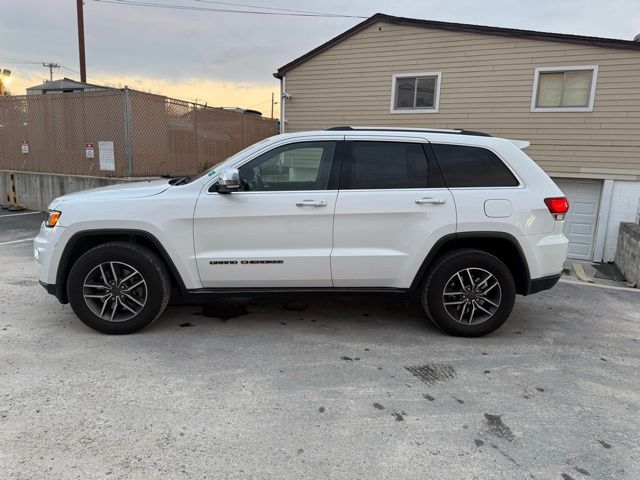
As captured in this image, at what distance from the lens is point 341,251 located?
3.98 meters

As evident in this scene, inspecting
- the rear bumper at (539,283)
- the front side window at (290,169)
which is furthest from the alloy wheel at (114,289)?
the rear bumper at (539,283)

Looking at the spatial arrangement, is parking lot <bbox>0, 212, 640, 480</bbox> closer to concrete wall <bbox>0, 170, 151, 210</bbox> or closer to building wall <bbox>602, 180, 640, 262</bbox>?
building wall <bbox>602, 180, 640, 262</bbox>

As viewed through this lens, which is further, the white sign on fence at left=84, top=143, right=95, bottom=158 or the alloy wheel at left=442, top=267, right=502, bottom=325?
the white sign on fence at left=84, top=143, right=95, bottom=158

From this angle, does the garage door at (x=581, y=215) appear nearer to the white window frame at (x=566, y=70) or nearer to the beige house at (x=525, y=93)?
the beige house at (x=525, y=93)

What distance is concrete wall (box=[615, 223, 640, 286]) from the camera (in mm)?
6934

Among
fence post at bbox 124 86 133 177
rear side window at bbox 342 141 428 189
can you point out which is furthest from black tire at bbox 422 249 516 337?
fence post at bbox 124 86 133 177

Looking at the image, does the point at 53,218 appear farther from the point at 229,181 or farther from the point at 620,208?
the point at 620,208

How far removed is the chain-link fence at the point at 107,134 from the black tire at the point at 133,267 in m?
8.17

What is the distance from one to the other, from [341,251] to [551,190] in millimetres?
1968

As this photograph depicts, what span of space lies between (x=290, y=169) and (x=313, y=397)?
6.64 feet

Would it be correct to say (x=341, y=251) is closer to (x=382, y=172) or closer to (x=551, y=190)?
(x=382, y=172)

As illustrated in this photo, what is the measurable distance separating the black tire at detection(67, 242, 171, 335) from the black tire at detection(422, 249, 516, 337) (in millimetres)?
2380

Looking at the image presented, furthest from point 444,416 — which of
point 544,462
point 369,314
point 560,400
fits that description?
point 369,314

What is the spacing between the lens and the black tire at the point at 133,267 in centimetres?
389
